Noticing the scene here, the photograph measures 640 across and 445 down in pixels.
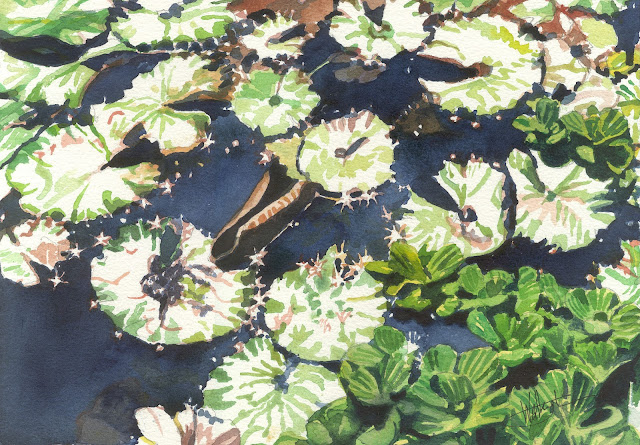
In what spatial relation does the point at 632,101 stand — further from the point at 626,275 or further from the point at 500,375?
the point at 500,375

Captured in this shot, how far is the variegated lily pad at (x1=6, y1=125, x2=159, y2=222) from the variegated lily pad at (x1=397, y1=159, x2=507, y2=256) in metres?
0.47

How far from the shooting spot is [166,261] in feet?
2.59

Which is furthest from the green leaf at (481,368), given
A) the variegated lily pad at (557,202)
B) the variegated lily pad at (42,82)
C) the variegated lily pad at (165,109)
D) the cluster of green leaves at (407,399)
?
the variegated lily pad at (42,82)

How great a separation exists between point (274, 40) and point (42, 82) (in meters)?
0.43

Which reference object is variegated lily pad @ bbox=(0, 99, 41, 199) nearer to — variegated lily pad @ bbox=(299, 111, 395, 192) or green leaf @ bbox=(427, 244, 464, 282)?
variegated lily pad @ bbox=(299, 111, 395, 192)

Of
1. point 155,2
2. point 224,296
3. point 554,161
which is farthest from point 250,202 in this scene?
point 554,161

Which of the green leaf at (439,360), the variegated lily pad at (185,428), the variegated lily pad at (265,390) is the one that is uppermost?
the green leaf at (439,360)

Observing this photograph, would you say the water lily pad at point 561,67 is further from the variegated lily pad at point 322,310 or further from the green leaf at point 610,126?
the variegated lily pad at point 322,310

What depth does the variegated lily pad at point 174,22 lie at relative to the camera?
2.68 ft

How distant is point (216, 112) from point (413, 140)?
1.18 ft

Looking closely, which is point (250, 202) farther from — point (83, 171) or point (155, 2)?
point (155, 2)

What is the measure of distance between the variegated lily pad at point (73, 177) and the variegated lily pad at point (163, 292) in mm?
79

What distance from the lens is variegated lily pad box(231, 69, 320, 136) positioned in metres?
0.81
